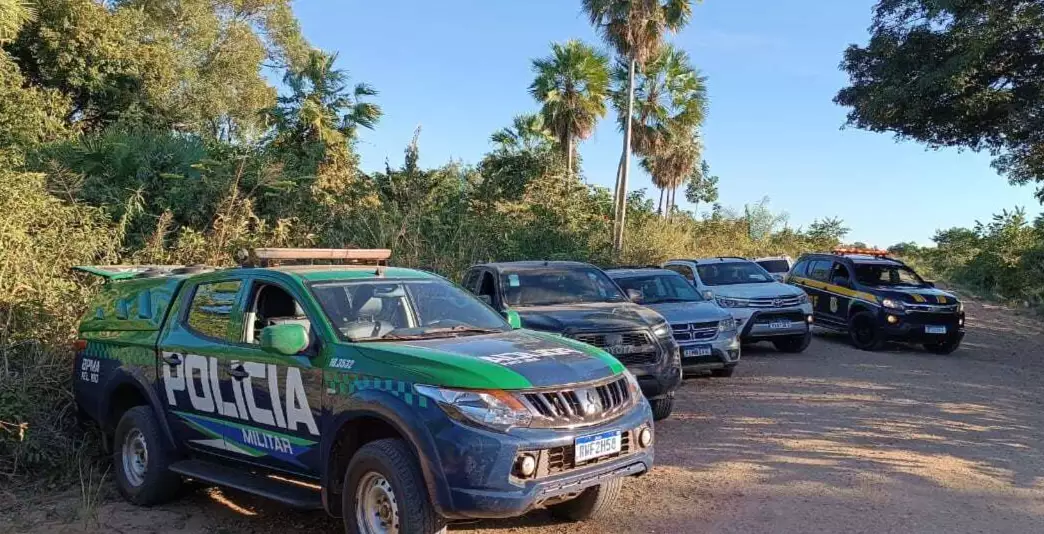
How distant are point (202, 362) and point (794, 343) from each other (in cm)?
1071

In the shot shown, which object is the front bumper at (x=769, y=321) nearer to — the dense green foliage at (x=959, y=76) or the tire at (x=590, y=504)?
the dense green foliage at (x=959, y=76)

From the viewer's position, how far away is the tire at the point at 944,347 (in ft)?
45.9

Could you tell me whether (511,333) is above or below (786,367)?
above

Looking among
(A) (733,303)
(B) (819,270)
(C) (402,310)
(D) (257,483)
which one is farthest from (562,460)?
(B) (819,270)

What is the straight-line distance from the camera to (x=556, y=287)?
30.9 ft

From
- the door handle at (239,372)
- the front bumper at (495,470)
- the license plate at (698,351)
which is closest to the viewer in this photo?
the front bumper at (495,470)

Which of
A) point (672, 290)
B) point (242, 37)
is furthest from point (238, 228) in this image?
point (242, 37)

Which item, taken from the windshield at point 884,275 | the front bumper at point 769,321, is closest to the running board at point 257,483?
the front bumper at point 769,321

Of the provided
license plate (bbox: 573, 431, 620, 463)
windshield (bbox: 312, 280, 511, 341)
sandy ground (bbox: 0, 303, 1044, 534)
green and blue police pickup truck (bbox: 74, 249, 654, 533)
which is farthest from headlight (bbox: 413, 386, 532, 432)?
sandy ground (bbox: 0, 303, 1044, 534)

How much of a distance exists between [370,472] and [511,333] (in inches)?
54.8

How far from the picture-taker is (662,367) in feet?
25.9

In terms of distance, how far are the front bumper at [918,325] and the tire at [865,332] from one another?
0.24 m

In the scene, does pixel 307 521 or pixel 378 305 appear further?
pixel 307 521

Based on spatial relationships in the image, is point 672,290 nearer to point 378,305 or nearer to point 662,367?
point 662,367
